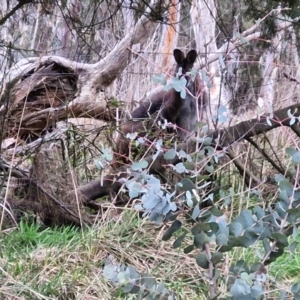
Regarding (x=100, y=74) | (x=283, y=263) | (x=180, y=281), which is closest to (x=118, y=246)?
(x=180, y=281)

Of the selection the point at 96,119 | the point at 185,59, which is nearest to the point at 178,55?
the point at 185,59

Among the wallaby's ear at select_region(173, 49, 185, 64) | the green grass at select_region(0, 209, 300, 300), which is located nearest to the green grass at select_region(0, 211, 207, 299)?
the green grass at select_region(0, 209, 300, 300)

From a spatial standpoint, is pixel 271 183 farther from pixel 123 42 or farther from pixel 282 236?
pixel 282 236

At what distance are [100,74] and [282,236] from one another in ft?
16.0

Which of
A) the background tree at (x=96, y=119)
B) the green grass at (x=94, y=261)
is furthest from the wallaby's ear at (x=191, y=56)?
the green grass at (x=94, y=261)

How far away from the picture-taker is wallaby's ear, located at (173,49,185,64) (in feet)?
21.1

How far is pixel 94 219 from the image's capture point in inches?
173

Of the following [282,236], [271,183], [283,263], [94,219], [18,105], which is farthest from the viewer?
[18,105]

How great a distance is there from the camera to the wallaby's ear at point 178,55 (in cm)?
643

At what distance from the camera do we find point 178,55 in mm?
6484

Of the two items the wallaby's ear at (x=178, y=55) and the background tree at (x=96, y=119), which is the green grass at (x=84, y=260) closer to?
the background tree at (x=96, y=119)

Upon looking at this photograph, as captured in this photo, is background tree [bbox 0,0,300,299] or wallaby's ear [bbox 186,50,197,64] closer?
background tree [bbox 0,0,300,299]

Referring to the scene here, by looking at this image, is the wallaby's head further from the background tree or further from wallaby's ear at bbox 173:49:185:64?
the background tree

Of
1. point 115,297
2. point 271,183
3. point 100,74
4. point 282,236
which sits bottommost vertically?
point 115,297
